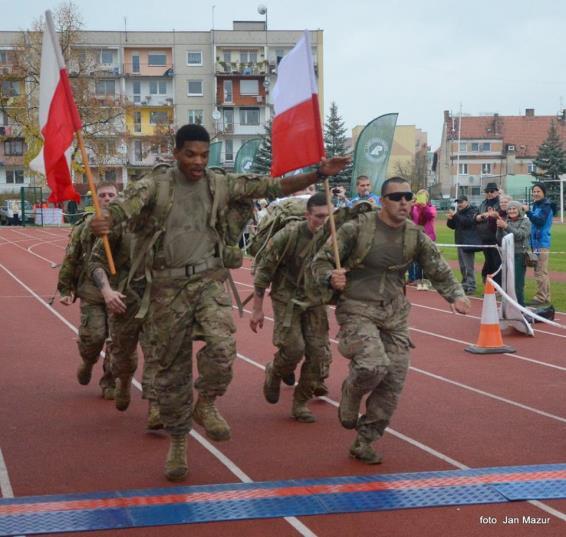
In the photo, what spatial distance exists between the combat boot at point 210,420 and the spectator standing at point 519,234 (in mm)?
8748

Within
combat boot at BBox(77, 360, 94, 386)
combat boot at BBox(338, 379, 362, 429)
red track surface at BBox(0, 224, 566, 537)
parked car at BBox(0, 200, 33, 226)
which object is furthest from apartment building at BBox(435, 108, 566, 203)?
combat boot at BBox(338, 379, 362, 429)

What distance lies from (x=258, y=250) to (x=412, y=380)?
8.70 feet

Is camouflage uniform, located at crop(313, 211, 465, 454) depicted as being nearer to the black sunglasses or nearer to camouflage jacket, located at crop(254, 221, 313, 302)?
the black sunglasses

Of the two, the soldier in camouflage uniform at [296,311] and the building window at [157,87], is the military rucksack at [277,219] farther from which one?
the building window at [157,87]

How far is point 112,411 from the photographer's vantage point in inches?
332

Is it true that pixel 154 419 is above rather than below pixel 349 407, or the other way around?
below

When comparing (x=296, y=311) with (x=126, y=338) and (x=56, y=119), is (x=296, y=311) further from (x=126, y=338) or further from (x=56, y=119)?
(x=56, y=119)

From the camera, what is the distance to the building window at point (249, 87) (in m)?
83.3

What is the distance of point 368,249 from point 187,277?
128 cm

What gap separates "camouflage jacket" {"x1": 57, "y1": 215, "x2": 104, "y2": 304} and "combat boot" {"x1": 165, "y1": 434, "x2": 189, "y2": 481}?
9.11ft

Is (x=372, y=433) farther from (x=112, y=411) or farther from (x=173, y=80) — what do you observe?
(x=173, y=80)

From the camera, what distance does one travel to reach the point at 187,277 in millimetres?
6254

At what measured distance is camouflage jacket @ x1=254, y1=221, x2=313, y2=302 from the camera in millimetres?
7824

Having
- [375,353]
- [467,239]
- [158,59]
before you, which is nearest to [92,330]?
[375,353]
